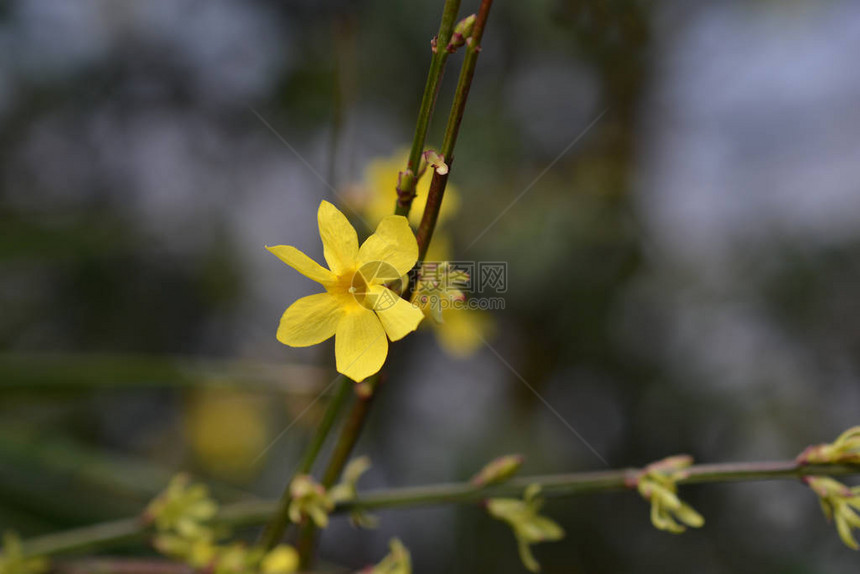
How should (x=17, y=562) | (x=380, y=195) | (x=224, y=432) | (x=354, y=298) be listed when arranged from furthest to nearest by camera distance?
(x=224, y=432) → (x=380, y=195) → (x=17, y=562) → (x=354, y=298)

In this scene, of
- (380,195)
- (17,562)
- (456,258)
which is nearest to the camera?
(17,562)

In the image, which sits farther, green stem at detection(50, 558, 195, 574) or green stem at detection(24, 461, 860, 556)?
green stem at detection(50, 558, 195, 574)

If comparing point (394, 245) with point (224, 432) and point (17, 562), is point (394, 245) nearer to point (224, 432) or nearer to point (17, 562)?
point (17, 562)

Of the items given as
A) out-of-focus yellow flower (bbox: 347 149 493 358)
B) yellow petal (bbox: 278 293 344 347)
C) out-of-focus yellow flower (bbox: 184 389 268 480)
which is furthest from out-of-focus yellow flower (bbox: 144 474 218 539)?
out-of-focus yellow flower (bbox: 184 389 268 480)

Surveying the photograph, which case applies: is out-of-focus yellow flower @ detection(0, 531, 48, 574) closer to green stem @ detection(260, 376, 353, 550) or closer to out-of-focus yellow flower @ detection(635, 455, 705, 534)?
green stem @ detection(260, 376, 353, 550)

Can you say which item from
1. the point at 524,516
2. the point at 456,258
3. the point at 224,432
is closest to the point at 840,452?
the point at 524,516

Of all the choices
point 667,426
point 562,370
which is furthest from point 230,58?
point 667,426
